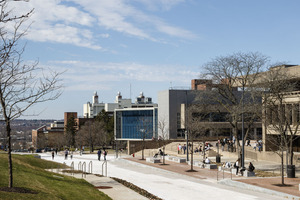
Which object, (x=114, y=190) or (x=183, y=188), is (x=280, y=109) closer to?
(x=183, y=188)

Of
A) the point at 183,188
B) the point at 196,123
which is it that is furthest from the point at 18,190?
the point at 196,123

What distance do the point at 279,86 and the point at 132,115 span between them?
66258mm

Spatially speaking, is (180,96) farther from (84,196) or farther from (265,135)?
(84,196)

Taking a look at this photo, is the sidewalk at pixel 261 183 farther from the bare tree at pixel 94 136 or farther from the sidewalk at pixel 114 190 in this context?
the bare tree at pixel 94 136

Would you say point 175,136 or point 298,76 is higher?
point 298,76

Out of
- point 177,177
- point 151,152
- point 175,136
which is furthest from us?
point 175,136

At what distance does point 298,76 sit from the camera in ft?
165

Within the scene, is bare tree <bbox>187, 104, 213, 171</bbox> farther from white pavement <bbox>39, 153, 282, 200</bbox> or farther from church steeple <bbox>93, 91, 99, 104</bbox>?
church steeple <bbox>93, 91, 99, 104</bbox>

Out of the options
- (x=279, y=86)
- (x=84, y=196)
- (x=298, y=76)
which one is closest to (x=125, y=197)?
(x=84, y=196)

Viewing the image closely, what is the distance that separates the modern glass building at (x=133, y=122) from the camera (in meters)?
97.3

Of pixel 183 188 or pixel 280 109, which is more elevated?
pixel 280 109

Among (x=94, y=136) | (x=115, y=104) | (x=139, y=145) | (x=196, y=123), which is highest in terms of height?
(x=115, y=104)

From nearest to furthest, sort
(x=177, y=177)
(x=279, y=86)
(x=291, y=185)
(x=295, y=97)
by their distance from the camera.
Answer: (x=291, y=185), (x=177, y=177), (x=279, y=86), (x=295, y=97)

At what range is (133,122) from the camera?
101 m
